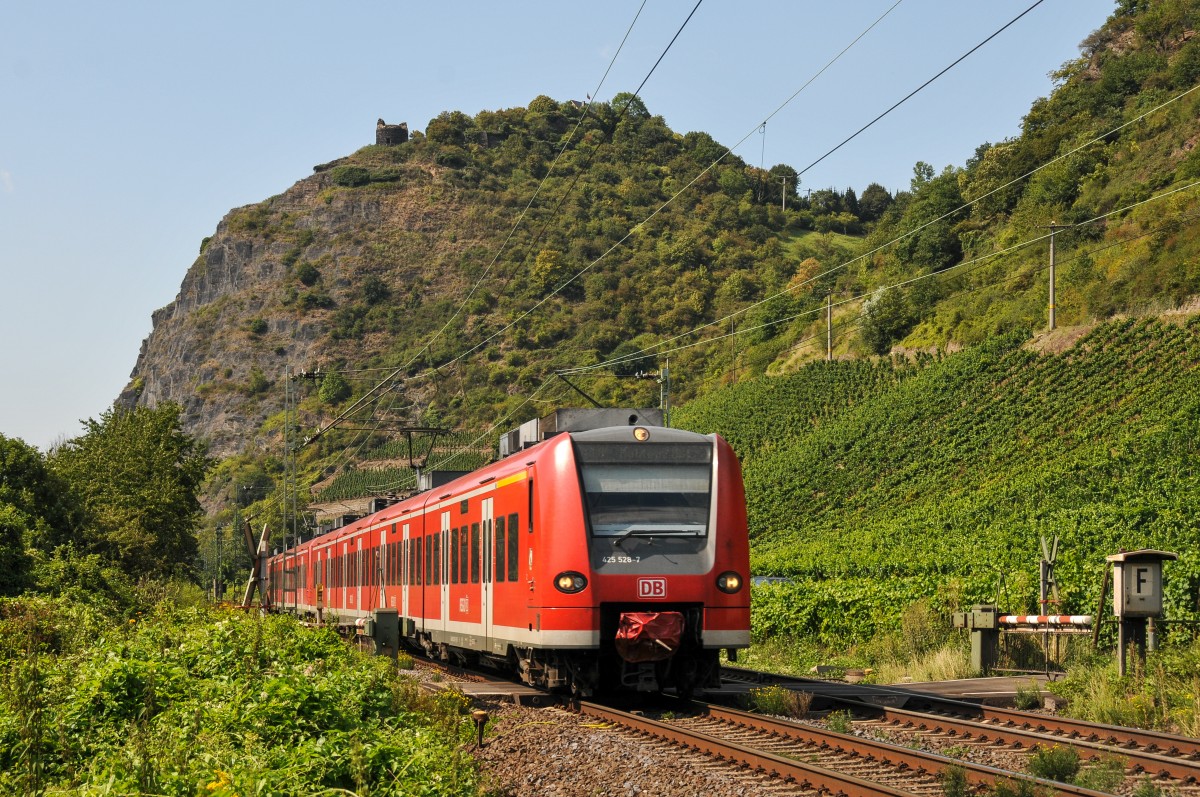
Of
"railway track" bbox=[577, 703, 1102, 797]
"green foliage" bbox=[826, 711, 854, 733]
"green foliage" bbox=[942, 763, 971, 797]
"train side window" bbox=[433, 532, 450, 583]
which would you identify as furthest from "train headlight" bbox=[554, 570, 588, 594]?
"train side window" bbox=[433, 532, 450, 583]

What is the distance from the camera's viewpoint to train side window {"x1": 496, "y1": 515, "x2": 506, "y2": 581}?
16.7 metres

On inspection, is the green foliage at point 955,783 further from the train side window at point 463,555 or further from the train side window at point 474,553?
the train side window at point 463,555

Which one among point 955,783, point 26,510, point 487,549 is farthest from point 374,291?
point 955,783

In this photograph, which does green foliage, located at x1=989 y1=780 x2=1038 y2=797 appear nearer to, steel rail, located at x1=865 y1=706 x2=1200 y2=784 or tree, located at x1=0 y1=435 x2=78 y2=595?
steel rail, located at x1=865 y1=706 x2=1200 y2=784

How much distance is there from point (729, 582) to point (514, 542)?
2.88 metres

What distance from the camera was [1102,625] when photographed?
19.3 metres

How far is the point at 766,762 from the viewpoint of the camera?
34.2 feet

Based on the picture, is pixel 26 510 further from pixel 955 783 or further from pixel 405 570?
pixel 955 783

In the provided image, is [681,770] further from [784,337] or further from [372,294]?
[372,294]

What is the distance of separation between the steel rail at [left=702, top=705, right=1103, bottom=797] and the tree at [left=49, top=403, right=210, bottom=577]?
3665cm

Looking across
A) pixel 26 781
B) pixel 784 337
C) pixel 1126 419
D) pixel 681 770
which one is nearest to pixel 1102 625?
pixel 681 770

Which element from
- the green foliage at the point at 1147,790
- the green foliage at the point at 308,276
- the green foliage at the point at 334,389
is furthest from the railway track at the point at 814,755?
the green foliage at the point at 308,276

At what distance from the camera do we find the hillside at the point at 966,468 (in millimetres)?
29148

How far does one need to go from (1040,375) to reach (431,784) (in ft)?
202
